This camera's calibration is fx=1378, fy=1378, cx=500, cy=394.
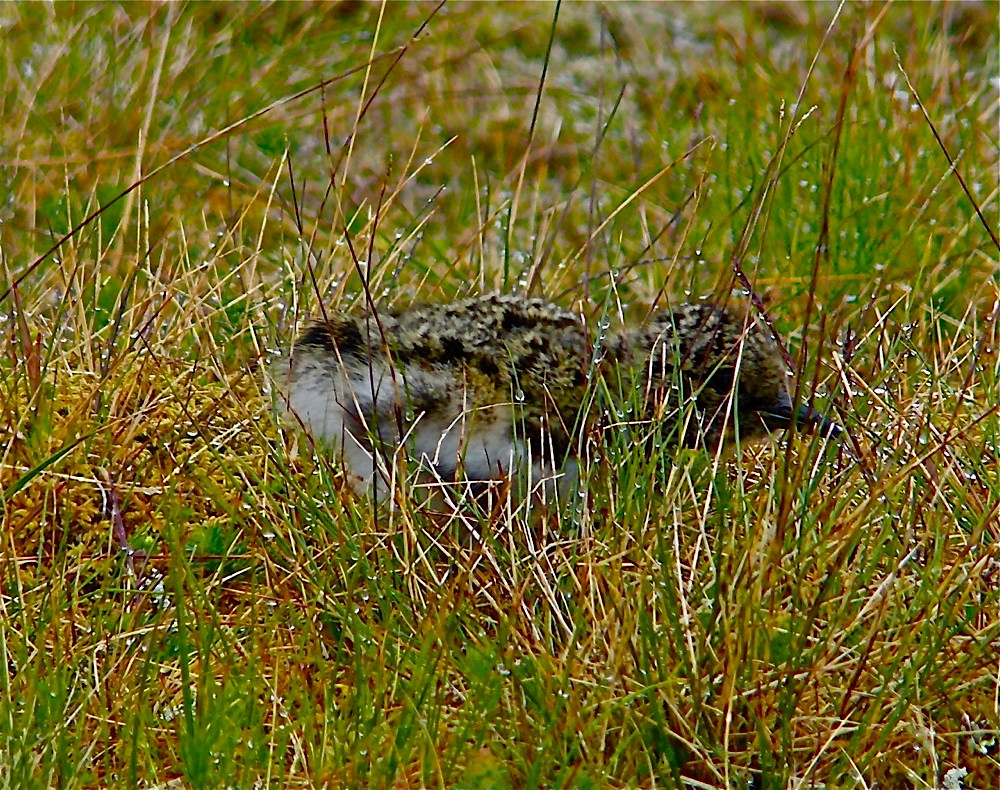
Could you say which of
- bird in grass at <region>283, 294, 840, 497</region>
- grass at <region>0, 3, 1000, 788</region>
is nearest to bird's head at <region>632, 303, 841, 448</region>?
bird in grass at <region>283, 294, 840, 497</region>

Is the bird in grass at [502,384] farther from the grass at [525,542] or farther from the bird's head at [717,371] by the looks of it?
the grass at [525,542]

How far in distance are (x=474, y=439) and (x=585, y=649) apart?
0.72m

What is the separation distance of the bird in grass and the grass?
114 millimetres

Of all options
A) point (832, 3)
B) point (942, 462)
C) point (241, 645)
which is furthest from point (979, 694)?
point (832, 3)

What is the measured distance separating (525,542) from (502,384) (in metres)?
0.42

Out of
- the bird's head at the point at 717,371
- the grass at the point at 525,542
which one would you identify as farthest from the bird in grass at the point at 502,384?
the grass at the point at 525,542

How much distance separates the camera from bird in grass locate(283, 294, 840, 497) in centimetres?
295

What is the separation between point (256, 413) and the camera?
3.34 m

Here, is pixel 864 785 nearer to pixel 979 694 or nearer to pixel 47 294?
pixel 979 694

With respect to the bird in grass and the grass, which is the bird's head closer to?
the bird in grass

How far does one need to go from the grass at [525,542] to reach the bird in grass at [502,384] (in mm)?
114

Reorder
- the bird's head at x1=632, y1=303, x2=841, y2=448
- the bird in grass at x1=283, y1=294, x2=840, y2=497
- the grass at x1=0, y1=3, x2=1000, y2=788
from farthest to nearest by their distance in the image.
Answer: the bird's head at x1=632, y1=303, x2=841, y2=448, the bird in grass at x1=283, y1=294, x2=840, y2=497, the grass at x1=0, y1=3, x2=1000, y2=788

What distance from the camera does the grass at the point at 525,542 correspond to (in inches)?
91.7

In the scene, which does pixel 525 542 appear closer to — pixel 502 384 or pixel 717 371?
pixel 502 384
